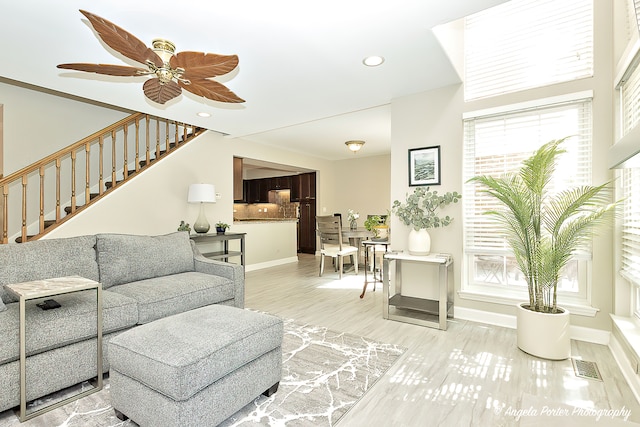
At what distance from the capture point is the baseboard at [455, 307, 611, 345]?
265cm

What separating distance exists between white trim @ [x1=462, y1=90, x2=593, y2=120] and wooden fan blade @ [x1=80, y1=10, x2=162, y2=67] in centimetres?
283

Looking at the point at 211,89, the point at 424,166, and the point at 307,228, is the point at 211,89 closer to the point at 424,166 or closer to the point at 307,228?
the point at 424,166

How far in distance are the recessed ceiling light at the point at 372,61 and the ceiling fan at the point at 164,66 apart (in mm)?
1187

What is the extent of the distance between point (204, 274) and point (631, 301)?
3.65 metres

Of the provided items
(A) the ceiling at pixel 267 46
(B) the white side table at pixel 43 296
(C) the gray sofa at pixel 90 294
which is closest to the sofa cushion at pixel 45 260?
(C) the gray sofa at pixel 90 294

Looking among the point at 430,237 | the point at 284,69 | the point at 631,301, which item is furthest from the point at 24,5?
the point at 631,301

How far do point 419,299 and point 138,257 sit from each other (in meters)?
2.86

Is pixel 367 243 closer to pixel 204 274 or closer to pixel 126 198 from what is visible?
pixel 204 274

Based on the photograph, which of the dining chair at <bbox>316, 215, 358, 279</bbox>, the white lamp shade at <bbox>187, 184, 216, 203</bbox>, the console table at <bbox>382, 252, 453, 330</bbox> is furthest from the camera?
the dining chair at <bbox>316, 215, 358, 279</bbox>

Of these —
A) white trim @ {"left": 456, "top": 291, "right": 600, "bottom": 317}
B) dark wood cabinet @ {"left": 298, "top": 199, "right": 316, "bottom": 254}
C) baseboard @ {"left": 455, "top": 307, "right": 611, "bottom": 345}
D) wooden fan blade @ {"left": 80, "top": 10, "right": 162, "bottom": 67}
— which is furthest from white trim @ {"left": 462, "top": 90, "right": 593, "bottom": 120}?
dark wood cabinet @ {"left": 298, "top": 199, "right": 316, "bottom": 254}

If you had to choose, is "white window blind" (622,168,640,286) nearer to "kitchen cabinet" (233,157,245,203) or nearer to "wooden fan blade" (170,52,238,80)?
"wooden fan blade" (170,52,238,80)

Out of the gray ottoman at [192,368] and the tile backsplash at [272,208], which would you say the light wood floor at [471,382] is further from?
the tile backsplash at [272,208]

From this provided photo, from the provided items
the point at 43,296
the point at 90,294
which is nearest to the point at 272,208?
the point at 90,294

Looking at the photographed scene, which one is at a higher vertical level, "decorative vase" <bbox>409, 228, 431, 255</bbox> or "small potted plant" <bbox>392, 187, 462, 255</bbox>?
"small potted plant" <bbox>392, 187, 462, 255</bbox>
